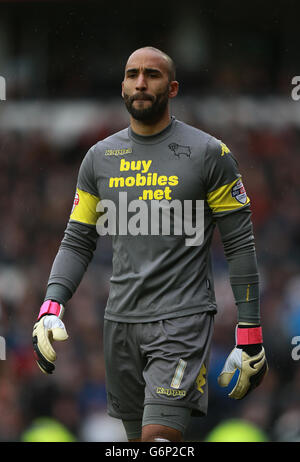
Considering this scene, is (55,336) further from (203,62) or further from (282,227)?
(203,62)

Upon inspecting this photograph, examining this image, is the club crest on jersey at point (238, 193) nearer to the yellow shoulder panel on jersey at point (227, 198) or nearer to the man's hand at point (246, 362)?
the yellow shoulder panel on jersey at point (227, 198)

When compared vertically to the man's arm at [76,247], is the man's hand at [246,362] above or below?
below

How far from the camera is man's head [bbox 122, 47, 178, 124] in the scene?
4496 millimetres

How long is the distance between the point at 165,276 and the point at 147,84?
34.1 inches

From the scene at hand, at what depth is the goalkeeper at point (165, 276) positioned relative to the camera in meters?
4.42

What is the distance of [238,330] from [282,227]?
5.38 m

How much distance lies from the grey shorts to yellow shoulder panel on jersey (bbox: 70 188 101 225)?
50cm

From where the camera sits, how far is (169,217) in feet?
14.7
